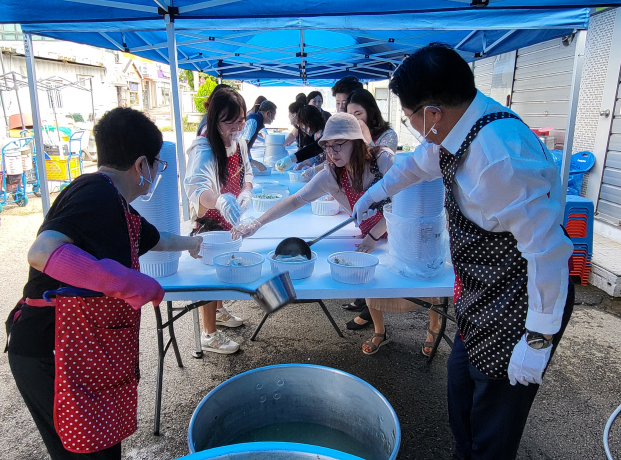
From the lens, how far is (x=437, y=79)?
1191 millimetres

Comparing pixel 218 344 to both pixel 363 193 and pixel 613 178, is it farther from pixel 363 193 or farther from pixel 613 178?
pixel 613 178

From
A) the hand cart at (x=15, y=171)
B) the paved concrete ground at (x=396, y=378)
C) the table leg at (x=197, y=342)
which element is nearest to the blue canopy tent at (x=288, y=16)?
the table leg at (x=197, y=342)

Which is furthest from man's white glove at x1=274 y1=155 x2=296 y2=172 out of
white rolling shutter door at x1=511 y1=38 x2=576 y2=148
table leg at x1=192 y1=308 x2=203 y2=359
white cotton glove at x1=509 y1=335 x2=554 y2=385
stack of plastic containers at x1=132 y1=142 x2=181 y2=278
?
white cotton glove at x1=509 y1=335 x2=554 y2=385

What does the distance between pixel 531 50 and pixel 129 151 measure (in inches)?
257

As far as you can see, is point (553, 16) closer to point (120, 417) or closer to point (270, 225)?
point (270, 225)

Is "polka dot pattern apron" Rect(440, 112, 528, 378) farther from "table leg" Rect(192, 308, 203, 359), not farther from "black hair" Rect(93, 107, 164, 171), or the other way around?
"table leg" Rect(192, 308, 203, 359)

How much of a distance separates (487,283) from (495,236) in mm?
159

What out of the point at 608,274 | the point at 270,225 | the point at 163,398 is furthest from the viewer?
the point at 608,274

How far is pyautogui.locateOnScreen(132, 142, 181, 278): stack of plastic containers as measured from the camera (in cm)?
185

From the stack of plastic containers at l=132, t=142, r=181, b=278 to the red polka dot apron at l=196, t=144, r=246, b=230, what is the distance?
0.66 meters

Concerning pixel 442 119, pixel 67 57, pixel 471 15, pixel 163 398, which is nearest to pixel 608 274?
pixel 471 15

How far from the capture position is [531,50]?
19.7ft

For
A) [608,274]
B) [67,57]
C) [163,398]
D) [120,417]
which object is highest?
[67,57]

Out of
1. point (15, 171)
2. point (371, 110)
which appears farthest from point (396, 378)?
point (15, 171)
